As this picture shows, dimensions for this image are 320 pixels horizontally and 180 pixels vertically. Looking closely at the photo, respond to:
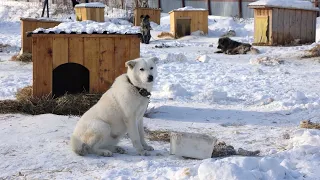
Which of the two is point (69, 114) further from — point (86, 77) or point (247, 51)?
point (247, 51)

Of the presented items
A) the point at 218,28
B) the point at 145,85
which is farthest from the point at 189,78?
the point at 218,28

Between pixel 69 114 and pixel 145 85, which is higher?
pixel 145 85

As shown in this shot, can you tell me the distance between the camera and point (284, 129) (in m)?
6.54

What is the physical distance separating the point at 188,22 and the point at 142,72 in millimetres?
18393

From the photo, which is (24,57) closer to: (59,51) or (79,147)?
(59,51)

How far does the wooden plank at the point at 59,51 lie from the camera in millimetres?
7656

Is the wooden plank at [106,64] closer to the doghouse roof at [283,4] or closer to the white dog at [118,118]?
the white dog at [118,118]

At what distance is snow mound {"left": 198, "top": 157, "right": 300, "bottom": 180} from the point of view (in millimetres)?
3820

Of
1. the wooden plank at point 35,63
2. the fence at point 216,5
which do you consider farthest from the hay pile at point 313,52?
the fence at point 216,5

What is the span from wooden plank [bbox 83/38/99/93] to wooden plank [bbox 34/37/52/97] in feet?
1.75

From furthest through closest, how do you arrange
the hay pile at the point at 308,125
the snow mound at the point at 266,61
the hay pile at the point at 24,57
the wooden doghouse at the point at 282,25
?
the wooden doghouse at the point at 282,25, the hay pile at the point at 24,57, the snow mound at the point at 266,61, the hay pile at the point at 308,125

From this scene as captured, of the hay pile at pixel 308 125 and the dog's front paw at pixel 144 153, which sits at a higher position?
the hay pile at pixel 308 125

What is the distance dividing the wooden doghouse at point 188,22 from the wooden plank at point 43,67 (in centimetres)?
1587

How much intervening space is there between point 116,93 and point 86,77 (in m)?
2.56
